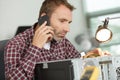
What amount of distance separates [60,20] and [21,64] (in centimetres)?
27

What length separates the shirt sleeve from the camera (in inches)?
38.0

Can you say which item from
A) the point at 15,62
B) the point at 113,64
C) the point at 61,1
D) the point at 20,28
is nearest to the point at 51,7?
the point at 61,1

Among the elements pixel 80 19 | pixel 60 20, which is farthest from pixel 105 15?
pixel 60 20

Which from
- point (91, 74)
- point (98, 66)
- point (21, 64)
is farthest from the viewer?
point (21, 64)

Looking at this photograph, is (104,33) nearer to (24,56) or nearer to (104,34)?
(104,34)

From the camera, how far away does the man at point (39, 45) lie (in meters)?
0.98

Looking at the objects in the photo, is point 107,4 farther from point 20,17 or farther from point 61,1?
point 61,1

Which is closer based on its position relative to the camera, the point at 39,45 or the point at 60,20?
the point at 39,45

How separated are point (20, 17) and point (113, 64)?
157 cm

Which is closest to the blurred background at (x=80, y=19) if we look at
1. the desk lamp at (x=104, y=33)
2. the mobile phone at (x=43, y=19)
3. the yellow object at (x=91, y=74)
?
the desk lamp at (x=104, y=33)

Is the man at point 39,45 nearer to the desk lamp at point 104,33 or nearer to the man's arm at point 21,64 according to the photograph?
the man's arm at point 21,64

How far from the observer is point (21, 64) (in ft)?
3.22

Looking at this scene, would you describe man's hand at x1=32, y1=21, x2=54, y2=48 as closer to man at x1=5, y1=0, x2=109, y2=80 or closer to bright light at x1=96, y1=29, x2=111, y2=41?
man at x1=5, y1=0, x2=109, y2=80

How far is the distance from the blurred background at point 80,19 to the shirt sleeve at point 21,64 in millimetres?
1200
